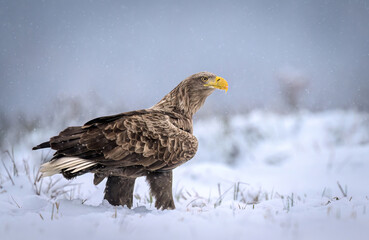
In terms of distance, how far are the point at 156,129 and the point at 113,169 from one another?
0.57 meters

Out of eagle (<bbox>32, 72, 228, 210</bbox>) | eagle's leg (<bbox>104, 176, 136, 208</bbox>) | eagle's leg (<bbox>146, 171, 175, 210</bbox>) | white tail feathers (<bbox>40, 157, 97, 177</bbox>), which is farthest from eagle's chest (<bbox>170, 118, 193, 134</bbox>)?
white tail feathers (<bbox>40, 157, 97, 177</bbox>)

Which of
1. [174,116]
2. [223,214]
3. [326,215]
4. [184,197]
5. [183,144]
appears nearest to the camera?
[326,215]

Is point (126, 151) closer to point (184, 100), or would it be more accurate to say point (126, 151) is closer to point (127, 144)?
point (127, 144)

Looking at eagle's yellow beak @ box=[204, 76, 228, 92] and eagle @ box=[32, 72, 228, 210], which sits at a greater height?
eagle's yellow beak @ box=[204, 76, 228, 92]

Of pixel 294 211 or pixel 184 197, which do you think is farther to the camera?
pixel 184 197

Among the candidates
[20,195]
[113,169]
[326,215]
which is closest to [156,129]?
[113,169]

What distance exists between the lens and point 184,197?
5371mm

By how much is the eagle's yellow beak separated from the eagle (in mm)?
616

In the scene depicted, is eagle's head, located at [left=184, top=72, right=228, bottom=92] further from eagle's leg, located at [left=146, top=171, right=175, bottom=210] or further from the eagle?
eagle's leg, located at [left=146, top=171, right=175, bottom=210]

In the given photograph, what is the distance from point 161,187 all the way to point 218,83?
4.83 feet

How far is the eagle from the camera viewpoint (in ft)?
11.2

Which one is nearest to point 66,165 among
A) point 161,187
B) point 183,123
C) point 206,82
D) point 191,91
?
point 161,187

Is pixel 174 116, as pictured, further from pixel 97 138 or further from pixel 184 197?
pixel 184 197

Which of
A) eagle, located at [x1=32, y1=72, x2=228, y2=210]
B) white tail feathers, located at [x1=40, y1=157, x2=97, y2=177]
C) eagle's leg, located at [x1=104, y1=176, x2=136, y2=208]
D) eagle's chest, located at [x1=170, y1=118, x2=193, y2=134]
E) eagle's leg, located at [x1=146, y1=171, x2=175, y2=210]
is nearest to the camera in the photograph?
white tail feathers, located at [x1=40, y1=157, x2=97, y2=177]
